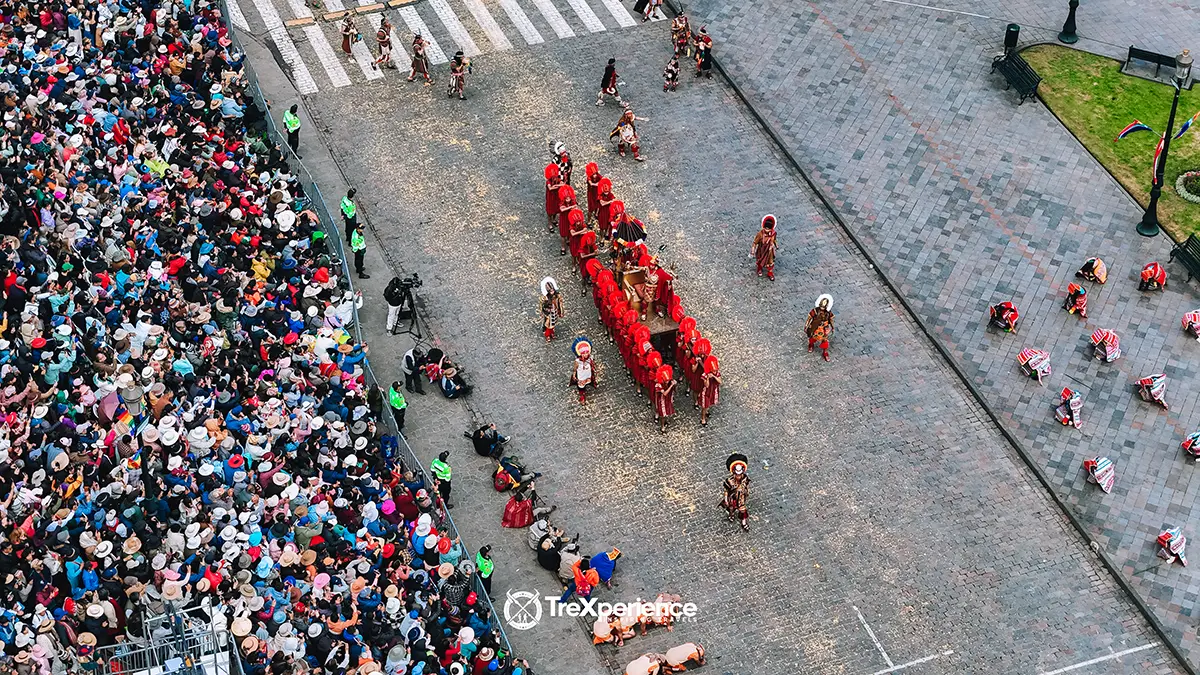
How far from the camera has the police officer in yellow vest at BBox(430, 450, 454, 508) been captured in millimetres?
42281

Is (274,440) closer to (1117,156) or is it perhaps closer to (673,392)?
(673,392)

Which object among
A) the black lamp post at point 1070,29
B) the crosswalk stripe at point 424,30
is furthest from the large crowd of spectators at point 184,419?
the black lamp post at point 1070,29

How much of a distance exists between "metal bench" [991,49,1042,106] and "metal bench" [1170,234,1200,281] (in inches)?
298

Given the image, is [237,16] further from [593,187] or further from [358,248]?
[593,187]

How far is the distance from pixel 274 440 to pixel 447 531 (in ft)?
13.5

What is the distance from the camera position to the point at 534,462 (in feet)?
145

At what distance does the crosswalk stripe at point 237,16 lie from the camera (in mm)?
57906

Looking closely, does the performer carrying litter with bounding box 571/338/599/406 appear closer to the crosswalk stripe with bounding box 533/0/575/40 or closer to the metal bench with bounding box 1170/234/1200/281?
the crosswalk stripe with bounding box 533/0/575/40

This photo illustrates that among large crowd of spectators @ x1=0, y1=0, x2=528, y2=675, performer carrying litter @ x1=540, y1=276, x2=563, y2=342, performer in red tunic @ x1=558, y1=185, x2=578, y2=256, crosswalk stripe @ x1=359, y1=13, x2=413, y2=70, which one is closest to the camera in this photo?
large crowd of spectators @ x1=0, y1=0, x2=528, y2=675

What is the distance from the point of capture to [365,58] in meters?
56.8

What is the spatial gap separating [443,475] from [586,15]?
68.5 feet

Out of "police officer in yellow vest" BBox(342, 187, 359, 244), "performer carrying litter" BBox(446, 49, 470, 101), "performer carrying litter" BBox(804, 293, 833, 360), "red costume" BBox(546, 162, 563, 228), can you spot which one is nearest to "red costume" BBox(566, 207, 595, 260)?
"red costume" BBox(546, 162, 563, 228)

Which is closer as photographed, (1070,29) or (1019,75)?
(1019,75)

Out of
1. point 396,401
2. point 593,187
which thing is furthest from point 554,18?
point 396,401
